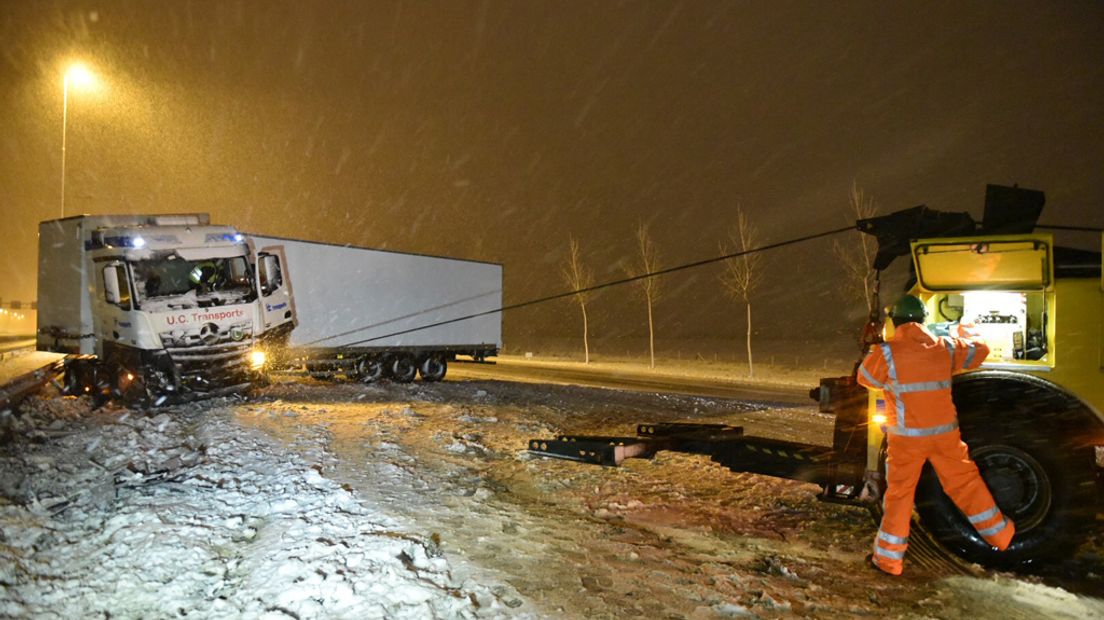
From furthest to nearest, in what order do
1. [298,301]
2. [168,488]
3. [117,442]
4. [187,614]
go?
[298,301], [117,442], [168,488], [187,614]

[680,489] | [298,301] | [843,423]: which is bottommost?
[680,489]

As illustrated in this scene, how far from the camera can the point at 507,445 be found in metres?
9.10

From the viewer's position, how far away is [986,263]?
5203 mm

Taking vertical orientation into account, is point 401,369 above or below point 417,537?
above

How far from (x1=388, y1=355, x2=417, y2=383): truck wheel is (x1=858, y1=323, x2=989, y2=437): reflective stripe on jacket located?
1478 centimetres

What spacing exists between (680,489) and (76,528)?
5539mm

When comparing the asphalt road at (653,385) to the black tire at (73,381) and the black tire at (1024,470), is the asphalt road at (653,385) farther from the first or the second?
the black tire at (1024,470)

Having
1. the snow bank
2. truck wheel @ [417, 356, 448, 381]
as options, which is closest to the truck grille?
the snow bank

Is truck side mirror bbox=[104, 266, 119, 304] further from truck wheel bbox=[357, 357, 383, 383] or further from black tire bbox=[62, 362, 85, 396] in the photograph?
truck wheel bbox=[357, 357, 383, 383]

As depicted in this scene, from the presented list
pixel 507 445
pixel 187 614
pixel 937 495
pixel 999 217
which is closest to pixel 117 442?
pixel 507 445

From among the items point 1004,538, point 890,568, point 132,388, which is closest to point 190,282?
point 132,388

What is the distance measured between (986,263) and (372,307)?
14644 millimetres

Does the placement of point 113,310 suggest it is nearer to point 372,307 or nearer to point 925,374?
point 372,307

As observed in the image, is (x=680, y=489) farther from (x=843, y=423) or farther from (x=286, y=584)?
(x=286, y=584)
